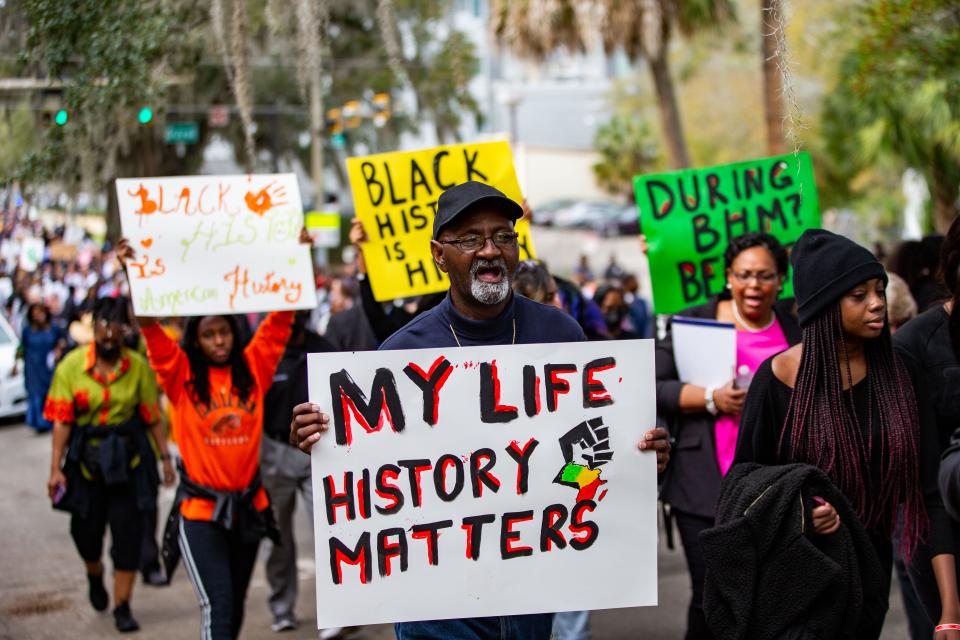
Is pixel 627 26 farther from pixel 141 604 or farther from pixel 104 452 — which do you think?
pixel 104 452

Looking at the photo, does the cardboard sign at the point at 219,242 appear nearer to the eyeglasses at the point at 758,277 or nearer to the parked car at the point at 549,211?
the eyeglasses at the point at 758,277

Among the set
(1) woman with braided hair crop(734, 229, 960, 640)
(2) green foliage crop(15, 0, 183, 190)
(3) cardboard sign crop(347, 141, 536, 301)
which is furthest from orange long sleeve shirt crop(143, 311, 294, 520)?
(1) woman with braided hair crop(734, 229, 960, 640)

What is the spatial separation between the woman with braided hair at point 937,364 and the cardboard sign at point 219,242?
9.54 ft

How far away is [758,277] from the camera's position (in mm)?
5242

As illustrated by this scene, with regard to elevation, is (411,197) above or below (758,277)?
above

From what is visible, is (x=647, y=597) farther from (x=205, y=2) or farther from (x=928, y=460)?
(x=205, y=2)

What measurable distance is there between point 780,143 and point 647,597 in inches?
469


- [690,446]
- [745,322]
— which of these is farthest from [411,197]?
[690,446]

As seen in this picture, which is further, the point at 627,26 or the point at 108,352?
the point at 627,26

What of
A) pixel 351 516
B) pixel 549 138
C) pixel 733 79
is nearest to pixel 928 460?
pixel 351 516

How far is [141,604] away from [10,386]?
9.93 meters

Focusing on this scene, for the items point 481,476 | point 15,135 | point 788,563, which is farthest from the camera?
point 15,135

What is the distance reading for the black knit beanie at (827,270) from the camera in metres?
3.72

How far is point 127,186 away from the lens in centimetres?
608
